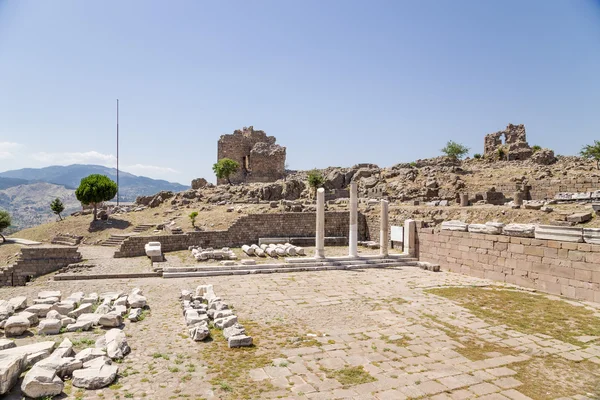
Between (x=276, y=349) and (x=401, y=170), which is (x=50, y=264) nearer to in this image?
(x=276, y=349)

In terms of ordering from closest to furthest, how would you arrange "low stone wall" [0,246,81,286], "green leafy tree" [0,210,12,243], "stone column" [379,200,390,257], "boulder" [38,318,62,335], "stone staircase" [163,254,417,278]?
"boulder" [38,318,62,335] → "stone staircase" [163,254,417,278] → "low stone wall" [0,246,81,286] → "stone column" [379,200,390,257] → "green leafy tree" [0,210,12,243]

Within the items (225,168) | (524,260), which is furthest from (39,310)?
(225,168)

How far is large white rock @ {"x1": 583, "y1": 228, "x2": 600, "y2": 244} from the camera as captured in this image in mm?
11016

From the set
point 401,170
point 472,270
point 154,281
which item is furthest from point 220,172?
point 472,270

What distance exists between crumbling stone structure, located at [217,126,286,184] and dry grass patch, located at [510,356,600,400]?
1801 inches

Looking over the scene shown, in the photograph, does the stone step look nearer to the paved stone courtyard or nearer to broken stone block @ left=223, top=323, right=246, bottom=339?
the paved stone courtyard

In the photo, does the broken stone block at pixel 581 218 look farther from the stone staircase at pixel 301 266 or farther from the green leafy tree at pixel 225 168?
the green leafy tree at pixel 225 168

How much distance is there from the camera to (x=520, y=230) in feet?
44.6

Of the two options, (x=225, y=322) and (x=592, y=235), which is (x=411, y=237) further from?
(x=225, y=322)

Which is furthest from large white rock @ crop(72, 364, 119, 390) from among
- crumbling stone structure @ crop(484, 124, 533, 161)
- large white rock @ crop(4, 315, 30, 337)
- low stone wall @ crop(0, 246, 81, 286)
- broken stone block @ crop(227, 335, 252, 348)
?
crumbling stone structure @ crop(484, 124, 533, 161)

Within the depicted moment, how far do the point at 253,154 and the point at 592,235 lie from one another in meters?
43.8

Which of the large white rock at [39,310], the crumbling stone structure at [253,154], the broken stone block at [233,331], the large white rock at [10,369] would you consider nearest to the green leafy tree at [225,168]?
the crumbling stone structure at [253,154]

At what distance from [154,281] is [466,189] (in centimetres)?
2600

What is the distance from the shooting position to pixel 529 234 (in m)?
13.3
